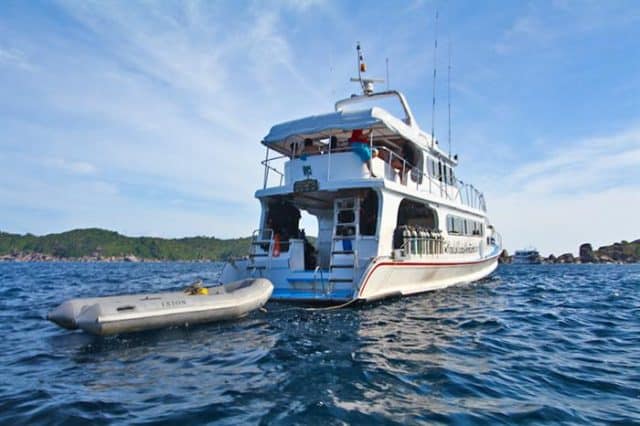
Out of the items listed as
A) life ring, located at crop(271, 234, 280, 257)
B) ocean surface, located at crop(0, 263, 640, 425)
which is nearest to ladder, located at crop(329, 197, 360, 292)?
ocean surface, located at crop(0, 263, 640, 425)

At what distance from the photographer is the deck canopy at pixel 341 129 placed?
11125 millimetres

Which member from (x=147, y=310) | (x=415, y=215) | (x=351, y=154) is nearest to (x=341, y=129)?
(x=351, y=154)

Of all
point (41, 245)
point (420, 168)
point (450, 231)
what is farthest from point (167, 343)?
point (41, 245)

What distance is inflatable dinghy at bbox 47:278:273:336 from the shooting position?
6105 mm

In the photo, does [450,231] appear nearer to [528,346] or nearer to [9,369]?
[528,346]

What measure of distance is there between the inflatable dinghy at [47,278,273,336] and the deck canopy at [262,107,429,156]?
206 inches

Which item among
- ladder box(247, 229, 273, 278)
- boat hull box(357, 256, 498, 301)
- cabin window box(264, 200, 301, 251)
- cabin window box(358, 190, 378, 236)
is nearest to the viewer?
boat hull box(357, 256, 498, 301)

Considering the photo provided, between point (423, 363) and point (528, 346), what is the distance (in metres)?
2.13

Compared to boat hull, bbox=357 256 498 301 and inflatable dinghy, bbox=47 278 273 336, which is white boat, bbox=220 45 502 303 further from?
inflatable dinghy, bbox=47 278 273 336

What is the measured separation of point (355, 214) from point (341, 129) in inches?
91.4

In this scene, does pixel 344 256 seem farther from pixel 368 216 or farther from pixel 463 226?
pixel 463 226

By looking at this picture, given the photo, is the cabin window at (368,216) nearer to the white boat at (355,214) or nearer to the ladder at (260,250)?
the white boat at (355,214)

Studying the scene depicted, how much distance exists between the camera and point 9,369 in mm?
5016

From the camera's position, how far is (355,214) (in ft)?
36.5
